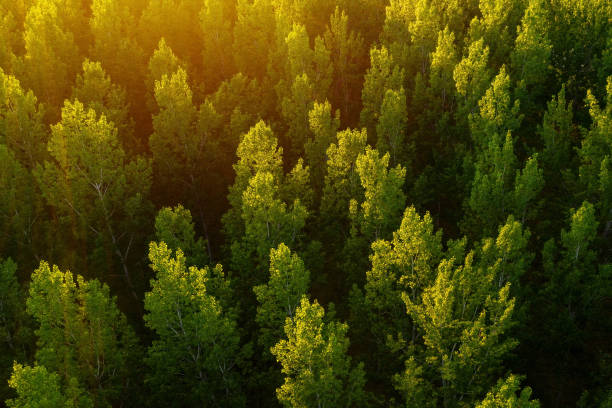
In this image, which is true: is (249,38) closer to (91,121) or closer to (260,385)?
(91,121)

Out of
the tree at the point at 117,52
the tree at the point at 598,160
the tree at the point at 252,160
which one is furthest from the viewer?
the tree at the point at 117,52

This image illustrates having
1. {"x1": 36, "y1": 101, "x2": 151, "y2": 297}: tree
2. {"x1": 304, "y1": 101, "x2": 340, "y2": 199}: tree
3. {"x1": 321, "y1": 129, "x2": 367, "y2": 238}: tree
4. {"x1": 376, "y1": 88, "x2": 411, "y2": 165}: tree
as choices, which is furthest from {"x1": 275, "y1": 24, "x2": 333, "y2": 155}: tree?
{"x1": 36, "y1": 101, "x2": 151, "y2": 297}: tree

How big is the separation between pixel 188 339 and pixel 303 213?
1107cm

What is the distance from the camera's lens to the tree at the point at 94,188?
1312 inches

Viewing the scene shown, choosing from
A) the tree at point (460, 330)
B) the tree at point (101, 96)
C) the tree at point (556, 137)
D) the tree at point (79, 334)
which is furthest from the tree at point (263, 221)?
the tree at point (556, 137)

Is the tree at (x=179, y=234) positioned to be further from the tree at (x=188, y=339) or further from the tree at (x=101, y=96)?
the tree at (x=101, y=96)

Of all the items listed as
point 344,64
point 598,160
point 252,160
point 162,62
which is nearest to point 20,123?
point 162,62

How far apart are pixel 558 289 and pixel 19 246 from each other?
3709 centimetres

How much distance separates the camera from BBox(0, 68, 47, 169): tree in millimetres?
36250

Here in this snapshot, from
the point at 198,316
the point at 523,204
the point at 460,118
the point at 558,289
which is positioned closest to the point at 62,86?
the point at 198,316

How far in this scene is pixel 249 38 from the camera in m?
51.8

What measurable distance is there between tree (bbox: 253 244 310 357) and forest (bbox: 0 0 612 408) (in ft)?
0.39

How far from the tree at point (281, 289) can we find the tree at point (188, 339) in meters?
1.94

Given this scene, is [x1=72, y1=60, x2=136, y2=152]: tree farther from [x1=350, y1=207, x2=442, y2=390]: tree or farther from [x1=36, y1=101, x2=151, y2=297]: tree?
[x1=350, y1=207, x2=442, y2=390]: tree
